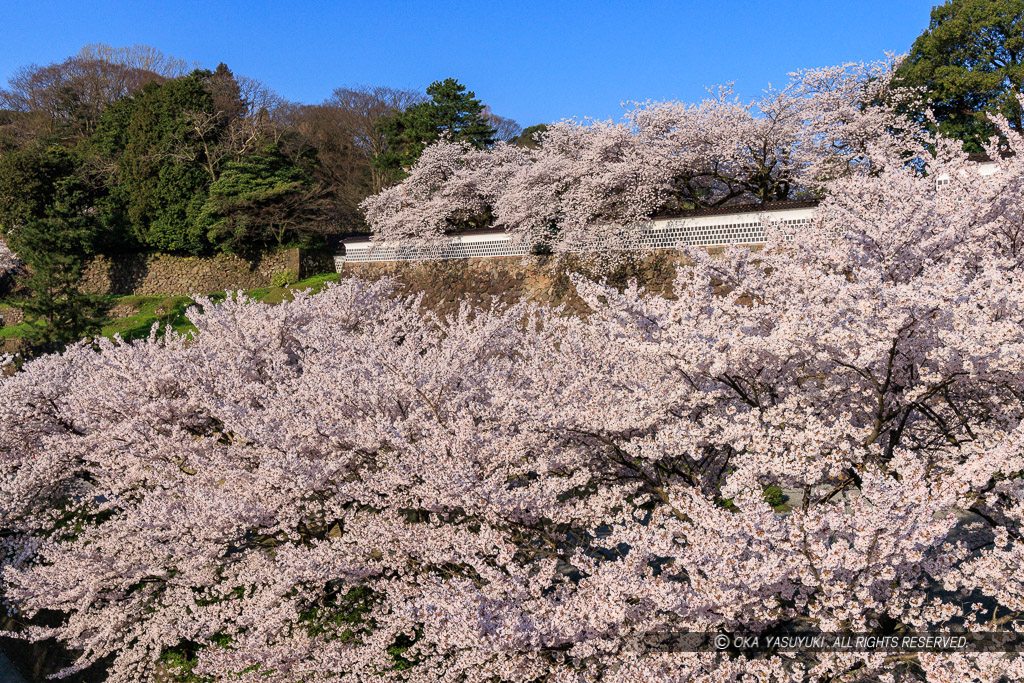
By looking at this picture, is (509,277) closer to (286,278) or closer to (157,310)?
(286,278)

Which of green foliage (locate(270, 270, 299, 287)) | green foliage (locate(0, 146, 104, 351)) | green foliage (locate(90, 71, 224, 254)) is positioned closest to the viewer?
green foliage (locate(270, 270, 299, 287))

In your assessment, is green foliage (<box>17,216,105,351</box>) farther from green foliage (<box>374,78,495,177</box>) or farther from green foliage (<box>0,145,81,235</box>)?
green foliage (<box>374,78,495,177</box>)

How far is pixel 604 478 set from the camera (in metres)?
5.90

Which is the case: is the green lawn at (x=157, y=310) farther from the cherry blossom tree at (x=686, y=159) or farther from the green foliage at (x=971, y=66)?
the green foliage at (x=971, y=66)

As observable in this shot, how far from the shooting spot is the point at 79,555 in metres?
7.63

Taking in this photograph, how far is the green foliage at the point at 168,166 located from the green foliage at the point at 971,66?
29258 millimetres

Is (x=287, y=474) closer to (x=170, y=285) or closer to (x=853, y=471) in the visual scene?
(x=853, y=471)

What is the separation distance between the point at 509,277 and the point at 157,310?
16892 mm

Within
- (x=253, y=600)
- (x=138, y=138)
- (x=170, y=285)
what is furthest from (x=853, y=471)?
(x=138, y=138)

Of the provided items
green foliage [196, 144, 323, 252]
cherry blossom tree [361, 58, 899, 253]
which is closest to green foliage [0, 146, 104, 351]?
green foliage [196, 144, 323, 252]

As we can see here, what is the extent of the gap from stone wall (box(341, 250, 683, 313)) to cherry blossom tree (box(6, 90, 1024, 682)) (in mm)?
6932

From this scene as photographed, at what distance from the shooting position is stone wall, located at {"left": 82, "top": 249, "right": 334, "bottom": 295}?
2838 centimetres

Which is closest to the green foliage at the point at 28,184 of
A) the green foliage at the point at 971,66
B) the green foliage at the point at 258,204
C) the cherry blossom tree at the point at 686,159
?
the green foliage at the point at 258,204

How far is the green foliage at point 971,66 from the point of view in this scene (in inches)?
786
